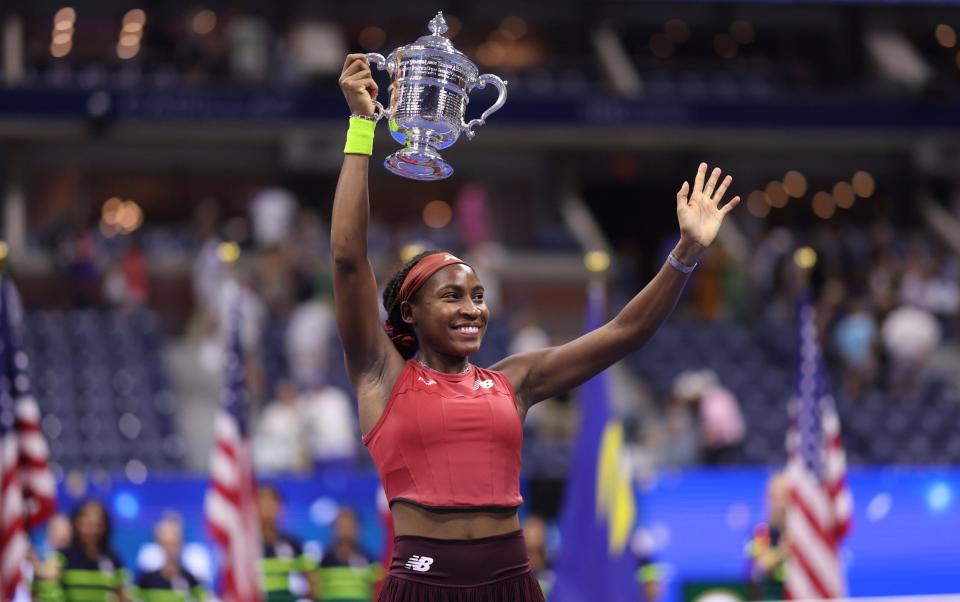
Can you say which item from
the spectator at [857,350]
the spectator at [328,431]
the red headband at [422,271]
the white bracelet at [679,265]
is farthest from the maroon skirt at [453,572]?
the spectator at [857,350]

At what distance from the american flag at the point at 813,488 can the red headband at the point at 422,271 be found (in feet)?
18.3

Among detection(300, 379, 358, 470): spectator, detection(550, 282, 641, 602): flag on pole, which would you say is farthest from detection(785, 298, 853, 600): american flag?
detection(300, 379, 358, 470): spectator

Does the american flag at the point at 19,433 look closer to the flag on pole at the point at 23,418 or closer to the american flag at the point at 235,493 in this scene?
the flag on pole at the point at 23,418

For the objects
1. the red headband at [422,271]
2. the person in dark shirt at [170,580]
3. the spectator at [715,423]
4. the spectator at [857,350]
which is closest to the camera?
the red headband at [422,271]

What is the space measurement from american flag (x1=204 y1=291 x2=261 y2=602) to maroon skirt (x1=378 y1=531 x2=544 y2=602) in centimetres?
541

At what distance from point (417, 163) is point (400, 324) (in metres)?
0.42

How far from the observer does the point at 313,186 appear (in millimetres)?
19641

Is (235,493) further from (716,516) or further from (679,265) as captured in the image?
(679,265)

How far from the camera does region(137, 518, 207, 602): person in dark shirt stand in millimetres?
8602

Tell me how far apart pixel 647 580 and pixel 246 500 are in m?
2.70

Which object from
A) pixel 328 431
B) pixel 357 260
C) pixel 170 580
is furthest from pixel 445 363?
pixel 328 431

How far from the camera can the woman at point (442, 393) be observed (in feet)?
11.4

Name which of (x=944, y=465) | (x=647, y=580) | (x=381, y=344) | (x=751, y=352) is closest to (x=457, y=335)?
(x=381, y=344)

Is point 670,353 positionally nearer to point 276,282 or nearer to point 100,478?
point 276,282
